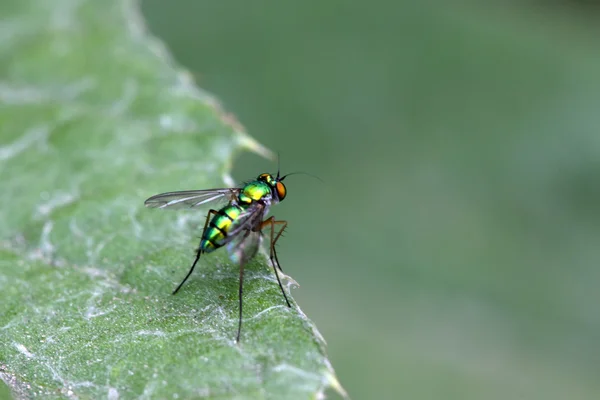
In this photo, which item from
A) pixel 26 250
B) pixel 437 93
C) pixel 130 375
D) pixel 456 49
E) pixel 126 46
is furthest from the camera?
pixel 456 49

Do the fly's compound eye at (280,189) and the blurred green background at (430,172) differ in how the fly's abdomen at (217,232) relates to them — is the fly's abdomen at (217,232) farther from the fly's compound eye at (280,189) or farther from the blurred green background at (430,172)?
the blurred green background at (430,172)

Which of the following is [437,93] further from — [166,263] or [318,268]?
[166,263]

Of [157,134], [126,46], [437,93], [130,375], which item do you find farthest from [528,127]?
[130,375]

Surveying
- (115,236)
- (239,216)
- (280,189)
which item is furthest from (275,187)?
(115,236)

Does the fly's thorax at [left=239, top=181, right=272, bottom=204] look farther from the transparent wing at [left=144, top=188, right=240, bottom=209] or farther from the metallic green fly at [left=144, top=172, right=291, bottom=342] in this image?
the transparent wing at [left=144, top=188, right=240, bottom=209]

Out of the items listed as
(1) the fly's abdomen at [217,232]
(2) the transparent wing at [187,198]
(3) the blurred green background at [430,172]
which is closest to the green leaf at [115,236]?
(2) the transparent wing at [187,198]

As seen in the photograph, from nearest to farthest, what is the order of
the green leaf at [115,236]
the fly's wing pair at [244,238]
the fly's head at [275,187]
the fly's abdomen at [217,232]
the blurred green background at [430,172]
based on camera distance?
the green leaf at [115,236]
the fly's wing pair at [244,238]
the fly's abdomen at [217,232]
the fly's head at [275,187]
the blurred green background at [430,172]

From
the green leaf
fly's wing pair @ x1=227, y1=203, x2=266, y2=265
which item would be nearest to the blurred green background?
the green leaf

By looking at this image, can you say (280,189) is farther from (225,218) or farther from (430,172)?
(430,172)
